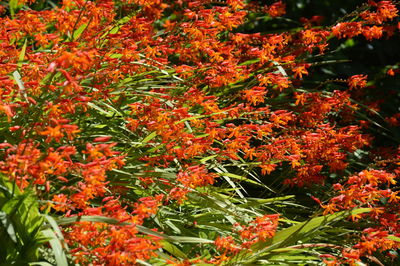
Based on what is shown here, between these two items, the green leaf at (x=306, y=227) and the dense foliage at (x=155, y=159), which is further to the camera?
the green leaf at (x=306, y=227)

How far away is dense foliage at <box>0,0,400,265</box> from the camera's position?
2.38 meters

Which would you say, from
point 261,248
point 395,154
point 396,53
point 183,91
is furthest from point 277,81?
point 396,53

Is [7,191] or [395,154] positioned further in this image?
[395,154]

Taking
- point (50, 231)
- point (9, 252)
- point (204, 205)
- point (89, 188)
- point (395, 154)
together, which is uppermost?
point (89, 188)

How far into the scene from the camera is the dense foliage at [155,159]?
2375mm

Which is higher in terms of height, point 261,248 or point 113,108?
point 113,108

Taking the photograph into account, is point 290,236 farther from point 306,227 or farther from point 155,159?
point 155,159

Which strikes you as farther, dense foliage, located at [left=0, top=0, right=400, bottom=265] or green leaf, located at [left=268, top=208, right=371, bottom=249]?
green leaf, located at [left=268, top=208, right=371, bottom=249]

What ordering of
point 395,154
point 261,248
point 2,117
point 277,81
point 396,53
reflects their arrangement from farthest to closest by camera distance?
point 396,53 → point 395,154 → point 277,81 → point 2,117 → point 261,248

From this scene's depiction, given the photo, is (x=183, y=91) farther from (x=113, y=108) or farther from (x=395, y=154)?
(x=395, y=154)

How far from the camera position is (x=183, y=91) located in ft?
12.5

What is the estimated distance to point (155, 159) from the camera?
3.11 m

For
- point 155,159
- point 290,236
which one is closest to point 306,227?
point 290,236

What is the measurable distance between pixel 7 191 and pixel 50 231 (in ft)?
0.89
